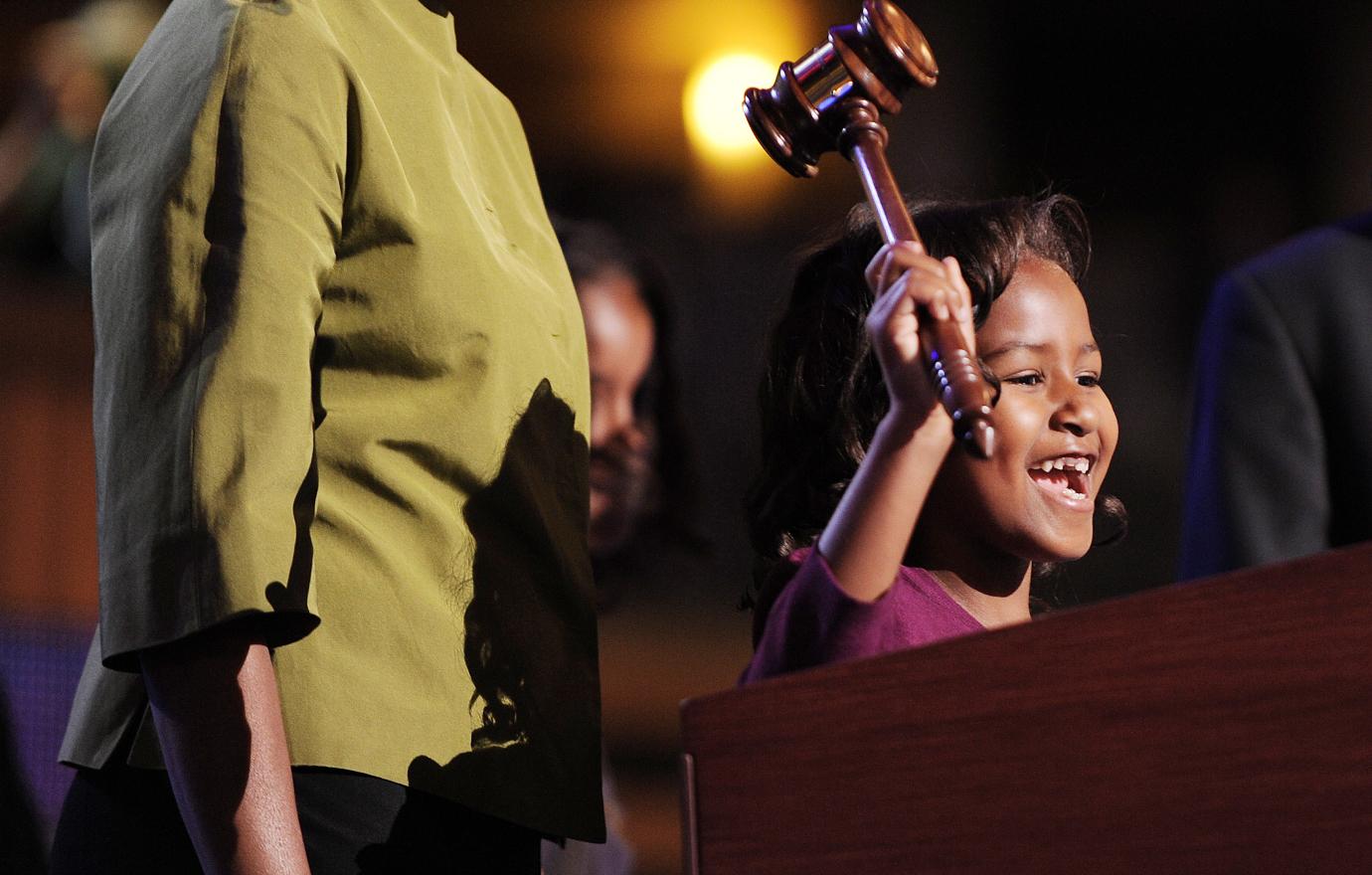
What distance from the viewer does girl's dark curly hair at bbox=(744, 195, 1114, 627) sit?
1.34 meters

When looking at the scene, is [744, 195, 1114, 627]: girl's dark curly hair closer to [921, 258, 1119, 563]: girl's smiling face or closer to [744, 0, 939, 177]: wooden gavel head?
[921, 258, 1119, 563]: girl's smiling face

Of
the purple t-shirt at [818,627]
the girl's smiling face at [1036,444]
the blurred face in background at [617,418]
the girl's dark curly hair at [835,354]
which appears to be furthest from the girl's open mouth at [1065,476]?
the blurred face in background at [617,418]

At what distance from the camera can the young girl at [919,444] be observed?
2.89 ft

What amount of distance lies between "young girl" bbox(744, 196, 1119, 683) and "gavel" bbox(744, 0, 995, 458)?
0.07 meters

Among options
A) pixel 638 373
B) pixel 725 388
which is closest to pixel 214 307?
pixel 638 373

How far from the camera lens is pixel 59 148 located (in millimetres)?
3098

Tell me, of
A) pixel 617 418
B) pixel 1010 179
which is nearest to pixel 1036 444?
pixel 617 418

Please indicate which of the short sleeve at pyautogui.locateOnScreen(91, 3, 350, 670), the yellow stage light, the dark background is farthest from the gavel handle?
the yellow stage light

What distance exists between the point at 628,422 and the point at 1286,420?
1.55m

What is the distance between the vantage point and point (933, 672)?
2.27 ft

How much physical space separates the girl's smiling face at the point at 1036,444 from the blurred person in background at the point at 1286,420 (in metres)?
0.18

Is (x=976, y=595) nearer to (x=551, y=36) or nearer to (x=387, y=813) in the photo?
(x=387, y=813)

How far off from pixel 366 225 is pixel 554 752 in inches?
14.1

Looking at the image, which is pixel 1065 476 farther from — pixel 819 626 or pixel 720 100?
pixel 720 100
